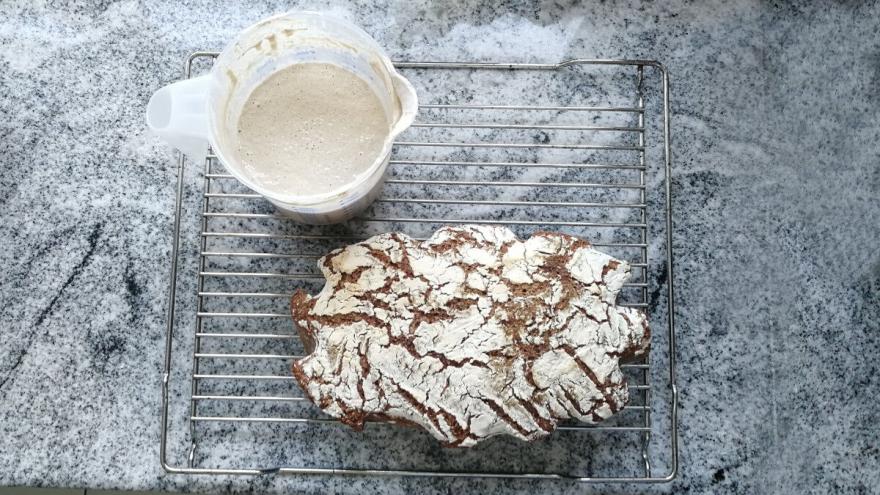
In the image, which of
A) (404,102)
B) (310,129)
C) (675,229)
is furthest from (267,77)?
(675,229)

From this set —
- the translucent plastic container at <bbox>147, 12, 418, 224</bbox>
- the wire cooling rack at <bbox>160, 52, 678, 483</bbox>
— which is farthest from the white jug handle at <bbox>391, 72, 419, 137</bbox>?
the wire cooling rack at <bbox>160, 52, 678, 483</bbox>

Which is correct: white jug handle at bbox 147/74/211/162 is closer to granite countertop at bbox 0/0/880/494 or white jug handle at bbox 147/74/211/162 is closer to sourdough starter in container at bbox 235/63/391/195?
sourdough starter in container at bbox 235/63/391/195

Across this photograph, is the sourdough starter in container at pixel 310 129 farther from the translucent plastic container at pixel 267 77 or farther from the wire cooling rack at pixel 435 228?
the wire cooling rack at pixel 435 228

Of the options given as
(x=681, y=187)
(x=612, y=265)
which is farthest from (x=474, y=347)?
(x=681, y=187)

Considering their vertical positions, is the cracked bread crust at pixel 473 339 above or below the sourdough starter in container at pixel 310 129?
below

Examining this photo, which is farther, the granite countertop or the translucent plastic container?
the granite countertop

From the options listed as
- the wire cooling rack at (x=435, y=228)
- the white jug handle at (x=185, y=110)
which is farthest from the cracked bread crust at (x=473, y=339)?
the white jug handle at (x=185, y=110)
